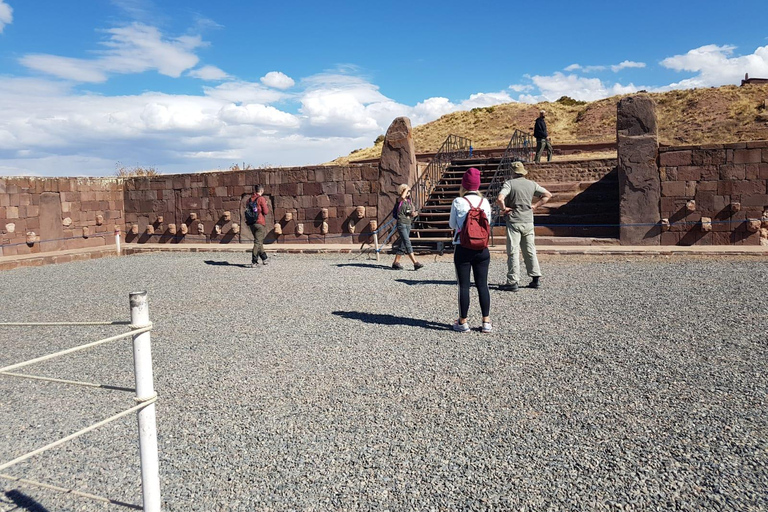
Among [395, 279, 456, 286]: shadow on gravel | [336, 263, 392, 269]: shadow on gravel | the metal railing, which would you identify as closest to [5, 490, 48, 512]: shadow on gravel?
[395, 279, 456, 286]: shadow on gravel

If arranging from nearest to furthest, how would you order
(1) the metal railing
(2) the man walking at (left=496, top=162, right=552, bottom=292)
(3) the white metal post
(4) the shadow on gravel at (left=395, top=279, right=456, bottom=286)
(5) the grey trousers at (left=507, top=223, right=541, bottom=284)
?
1. (3) the white metal post
2. (2) the man walking at (left=496, top=162, right=552, bottom=292)
3. (5) the grey trousers at (left=507, top=223, right=541, bottom=284)
4. (4) the shadow on gravel at (left=395, top=279, right=456, bottom=286)
5. (1) the metal railing

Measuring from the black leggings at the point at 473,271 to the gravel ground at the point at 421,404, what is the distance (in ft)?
1.31

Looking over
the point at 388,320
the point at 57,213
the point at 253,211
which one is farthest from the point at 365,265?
the point at 57,213

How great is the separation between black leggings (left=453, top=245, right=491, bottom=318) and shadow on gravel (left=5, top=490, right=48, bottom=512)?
13.8ft

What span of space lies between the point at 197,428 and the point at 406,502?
179 cm

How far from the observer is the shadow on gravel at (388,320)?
22.4 ft

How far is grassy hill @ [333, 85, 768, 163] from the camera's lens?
3131cm

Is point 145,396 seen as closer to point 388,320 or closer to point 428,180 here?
point 388,320

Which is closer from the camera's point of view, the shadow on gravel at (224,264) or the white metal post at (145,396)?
the white metal post at (145,396)

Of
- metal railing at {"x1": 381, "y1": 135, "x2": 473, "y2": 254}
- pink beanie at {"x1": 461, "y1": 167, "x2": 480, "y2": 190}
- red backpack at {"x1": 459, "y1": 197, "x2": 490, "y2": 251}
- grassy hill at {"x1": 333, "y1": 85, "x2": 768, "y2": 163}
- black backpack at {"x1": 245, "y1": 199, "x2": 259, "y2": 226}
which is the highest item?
grassy hill at {"x1": 333, "y1": 85, "x2": 768, "y2": 163}

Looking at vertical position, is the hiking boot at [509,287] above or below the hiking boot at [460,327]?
above

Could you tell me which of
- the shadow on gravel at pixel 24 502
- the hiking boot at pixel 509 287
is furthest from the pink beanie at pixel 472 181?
the shadow on gravel at pixel 24 502

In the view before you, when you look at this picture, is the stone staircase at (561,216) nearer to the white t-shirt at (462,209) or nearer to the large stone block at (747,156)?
the large stone block at (747,156)

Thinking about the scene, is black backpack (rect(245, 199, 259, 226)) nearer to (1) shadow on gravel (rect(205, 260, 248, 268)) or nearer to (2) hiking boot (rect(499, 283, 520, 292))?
(1) shadow on gravel (rect(205, 260, 248, 268))
